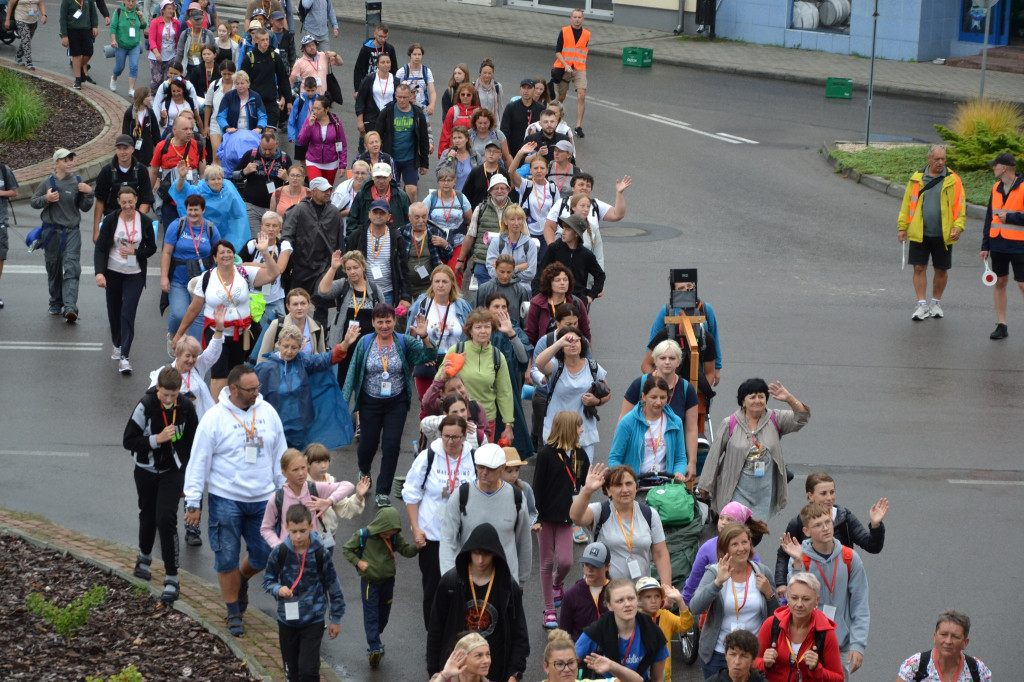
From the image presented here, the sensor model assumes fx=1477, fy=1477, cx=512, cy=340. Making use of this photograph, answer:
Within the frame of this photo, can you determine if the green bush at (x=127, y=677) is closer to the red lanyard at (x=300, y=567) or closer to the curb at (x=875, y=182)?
the red lanyard at (x=300, y=567)

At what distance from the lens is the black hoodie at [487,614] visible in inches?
329

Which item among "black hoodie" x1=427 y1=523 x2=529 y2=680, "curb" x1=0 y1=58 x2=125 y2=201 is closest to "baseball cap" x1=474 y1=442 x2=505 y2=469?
"black hoodie" x1=427 y1=523 x2=529 y2=680

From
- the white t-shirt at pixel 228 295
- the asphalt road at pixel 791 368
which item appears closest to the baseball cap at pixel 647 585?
the asphalt road at pixel 791 368

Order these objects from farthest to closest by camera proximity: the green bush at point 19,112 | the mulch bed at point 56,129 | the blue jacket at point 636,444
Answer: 1. the green bush at point 19,112
2. the mulch bed at point 56,129
3. the blue jacket at point 636,444

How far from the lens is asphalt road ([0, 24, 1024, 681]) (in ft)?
36.6

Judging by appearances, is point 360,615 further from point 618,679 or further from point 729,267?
point 729,267

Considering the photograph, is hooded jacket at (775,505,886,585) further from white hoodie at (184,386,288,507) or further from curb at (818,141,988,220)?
curb at (818,141,988,220)

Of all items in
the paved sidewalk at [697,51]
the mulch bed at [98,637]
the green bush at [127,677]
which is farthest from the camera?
the paved sidewalk at [697,51]

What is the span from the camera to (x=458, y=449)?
9.87 meters

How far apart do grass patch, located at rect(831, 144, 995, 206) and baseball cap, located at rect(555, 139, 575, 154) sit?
7.60 meters

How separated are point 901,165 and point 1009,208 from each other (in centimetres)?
749

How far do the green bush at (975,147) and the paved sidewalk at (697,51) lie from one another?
6.42 meters

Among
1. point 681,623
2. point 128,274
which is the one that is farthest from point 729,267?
point 681,623

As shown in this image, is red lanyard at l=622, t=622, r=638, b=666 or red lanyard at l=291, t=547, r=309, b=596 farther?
red lanyard at l=291, t=547, r=309, b=596
